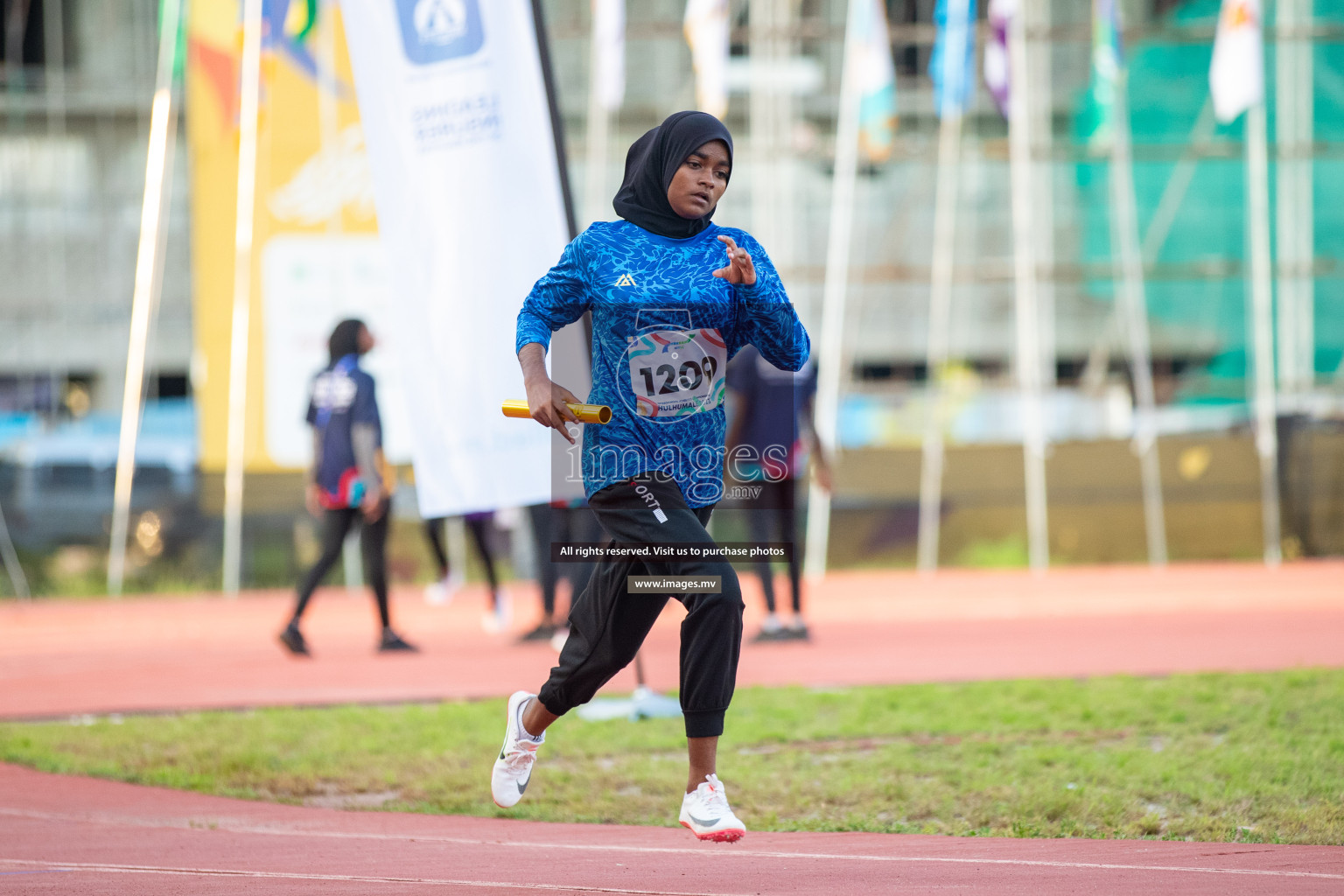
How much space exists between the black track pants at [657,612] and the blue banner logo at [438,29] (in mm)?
3326

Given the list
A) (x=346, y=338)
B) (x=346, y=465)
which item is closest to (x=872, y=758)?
(x=346, y=465)

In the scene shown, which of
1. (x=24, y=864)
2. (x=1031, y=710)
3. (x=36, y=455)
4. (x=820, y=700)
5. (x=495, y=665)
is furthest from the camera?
(x=36, y=455)

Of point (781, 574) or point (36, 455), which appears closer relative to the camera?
point (781, 574)

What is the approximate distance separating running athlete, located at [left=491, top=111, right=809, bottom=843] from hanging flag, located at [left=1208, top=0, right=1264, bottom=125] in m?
14.9

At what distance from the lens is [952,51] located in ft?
59.2

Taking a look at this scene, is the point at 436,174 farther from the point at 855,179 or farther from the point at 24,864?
the point at 855,179

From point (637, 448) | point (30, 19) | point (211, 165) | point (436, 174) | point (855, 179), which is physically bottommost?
point (637, 448)

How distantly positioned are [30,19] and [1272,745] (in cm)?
2564

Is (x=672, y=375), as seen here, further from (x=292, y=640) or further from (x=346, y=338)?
(x=292, y=640)

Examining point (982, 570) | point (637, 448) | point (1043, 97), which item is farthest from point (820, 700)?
point (1043, 97)

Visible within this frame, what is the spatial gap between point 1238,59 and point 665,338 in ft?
49.9

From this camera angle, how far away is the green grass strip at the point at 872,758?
15.5 feet

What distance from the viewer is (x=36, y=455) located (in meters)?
19.0

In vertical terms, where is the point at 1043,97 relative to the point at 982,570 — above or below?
above
